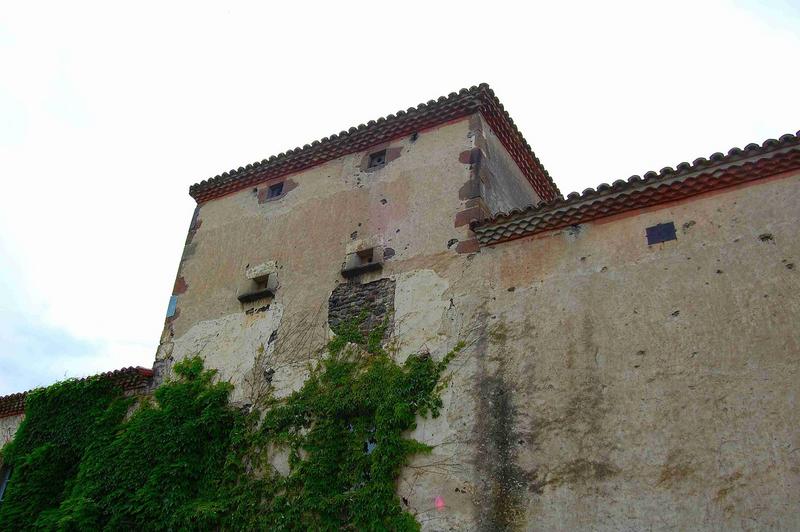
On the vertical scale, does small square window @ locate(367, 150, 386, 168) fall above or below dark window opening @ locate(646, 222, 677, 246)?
above

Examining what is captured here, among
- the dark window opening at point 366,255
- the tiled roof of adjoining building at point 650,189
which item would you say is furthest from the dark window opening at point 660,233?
the dark window opening at point 366,255

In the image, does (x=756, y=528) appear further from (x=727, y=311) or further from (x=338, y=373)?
(x=338, y=373)

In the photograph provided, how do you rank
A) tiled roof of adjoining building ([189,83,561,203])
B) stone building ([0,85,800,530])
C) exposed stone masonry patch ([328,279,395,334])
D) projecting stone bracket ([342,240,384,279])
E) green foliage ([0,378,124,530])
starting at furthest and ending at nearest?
tiled roof of adjoining building ([189,83,561,203])
green foliage ([0,378,124,530])
projecting stone bracket ([342,240,384,279])
exposed stone masonry patch ([328,279,395,334])
stone building ([0,85,800,530])

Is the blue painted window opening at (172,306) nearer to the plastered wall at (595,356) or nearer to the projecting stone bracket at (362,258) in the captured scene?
the plastered wall at (595,356)

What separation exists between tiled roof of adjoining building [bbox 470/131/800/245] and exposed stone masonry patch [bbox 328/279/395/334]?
1.73 metres

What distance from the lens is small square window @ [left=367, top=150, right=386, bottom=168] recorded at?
40.2ft

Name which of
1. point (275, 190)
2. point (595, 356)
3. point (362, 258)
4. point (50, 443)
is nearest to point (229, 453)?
point (362, 258)

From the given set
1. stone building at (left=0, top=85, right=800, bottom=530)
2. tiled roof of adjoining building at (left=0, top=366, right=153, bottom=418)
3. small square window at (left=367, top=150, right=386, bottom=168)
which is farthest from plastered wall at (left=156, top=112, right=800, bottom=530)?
tiled roof of adjoining building at (left=0, top=366, right=153, bottom=418)

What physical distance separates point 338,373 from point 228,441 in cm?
212

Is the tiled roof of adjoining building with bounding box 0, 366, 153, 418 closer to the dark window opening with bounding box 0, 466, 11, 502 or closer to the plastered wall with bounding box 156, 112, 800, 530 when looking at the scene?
the plastered wall with bounding box 156, 112, 800, 530

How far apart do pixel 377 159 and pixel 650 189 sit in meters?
5.10

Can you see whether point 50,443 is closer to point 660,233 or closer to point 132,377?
point 132,377

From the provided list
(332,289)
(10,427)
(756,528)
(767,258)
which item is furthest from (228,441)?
(767,258)

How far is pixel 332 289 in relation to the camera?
11.2m
